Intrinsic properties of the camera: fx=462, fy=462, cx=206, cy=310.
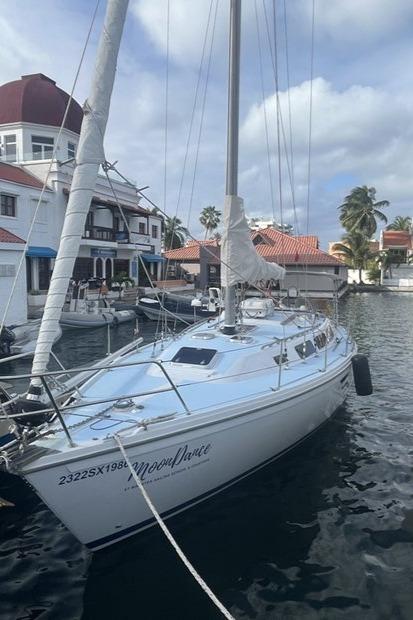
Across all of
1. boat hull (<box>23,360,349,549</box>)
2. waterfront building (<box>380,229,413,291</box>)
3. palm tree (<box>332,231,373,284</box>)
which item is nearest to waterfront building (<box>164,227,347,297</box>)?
palm tree (<box>332,231,373,284</box>)

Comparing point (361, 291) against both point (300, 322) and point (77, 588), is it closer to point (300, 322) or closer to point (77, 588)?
point (300, 322)

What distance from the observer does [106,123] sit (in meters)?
6.07

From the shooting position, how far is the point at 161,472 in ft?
17.1

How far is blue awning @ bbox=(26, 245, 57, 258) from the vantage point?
27344mm

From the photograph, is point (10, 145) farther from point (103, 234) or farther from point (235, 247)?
point (235, 247)

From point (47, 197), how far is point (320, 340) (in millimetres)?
24620

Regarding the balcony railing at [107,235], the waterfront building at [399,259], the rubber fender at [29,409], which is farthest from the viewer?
the waterfront building at [399,259]

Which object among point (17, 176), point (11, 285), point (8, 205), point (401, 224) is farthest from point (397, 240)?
point (11, 285)

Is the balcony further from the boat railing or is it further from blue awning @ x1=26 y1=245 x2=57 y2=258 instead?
the boat railing

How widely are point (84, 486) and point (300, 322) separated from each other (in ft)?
23.7

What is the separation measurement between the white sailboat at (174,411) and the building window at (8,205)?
67.2 feet

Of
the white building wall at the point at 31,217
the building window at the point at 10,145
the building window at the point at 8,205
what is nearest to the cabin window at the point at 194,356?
the white building wall at the point at 31,217

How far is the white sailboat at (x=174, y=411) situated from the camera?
15.6 feet

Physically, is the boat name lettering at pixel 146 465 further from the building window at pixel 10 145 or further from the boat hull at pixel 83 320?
the building window at pixel 10 145
